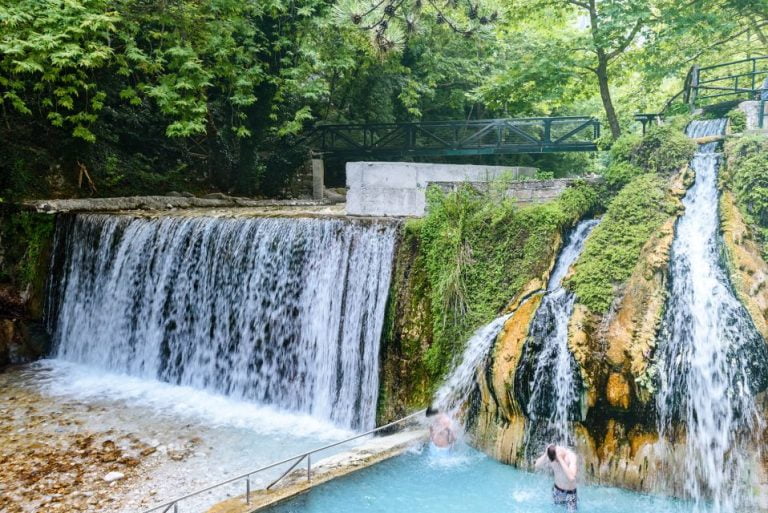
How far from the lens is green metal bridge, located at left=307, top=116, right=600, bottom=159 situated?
13898 mm

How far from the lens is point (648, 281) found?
6.68m

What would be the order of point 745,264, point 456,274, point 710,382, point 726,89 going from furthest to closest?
point 726,89
point 456,274
point 745,264
point 710,382

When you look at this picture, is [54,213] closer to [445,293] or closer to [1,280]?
[1,280]

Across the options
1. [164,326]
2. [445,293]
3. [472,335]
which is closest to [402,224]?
[445,293]

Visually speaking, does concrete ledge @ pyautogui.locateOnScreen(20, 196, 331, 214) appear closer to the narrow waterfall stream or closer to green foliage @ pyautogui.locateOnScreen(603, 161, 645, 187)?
green foliage @ pyautogui.locateOnScreen(603, 161, 645, 187)

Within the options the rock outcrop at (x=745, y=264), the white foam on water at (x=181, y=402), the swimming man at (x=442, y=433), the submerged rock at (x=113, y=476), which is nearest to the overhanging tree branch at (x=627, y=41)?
the rock outcrop at (x=745, y=264)

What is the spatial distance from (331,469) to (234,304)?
450cm

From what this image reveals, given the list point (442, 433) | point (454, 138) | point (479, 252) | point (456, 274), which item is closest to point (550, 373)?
point (442, 433)

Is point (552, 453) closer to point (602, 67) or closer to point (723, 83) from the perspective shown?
point (602, 67)

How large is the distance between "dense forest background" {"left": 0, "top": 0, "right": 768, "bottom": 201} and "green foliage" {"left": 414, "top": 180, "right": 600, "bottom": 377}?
A: 3962mm

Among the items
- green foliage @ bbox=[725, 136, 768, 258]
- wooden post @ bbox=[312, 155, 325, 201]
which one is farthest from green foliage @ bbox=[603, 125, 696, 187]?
wooden post @ bbox=[312, 155, 325, 201]

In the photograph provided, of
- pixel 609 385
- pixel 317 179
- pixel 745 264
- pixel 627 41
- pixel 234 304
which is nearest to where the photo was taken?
pixel 609 385

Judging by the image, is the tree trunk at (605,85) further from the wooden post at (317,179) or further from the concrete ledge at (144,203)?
the wooden post at (317,179)

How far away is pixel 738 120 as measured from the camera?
8.88m
